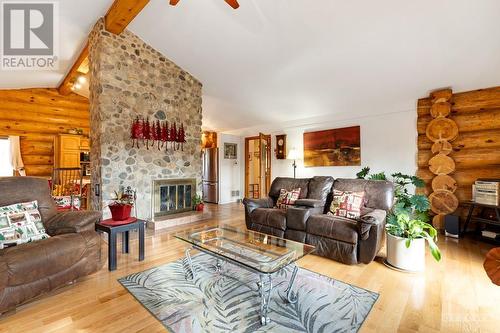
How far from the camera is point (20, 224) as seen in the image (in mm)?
2133

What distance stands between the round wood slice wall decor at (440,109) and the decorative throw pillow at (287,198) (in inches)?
104

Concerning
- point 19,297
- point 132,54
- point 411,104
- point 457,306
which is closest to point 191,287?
point 19,297

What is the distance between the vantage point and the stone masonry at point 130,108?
3867 millimetres

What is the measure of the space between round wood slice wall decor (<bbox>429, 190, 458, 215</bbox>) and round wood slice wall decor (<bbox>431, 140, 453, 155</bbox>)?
66 cm

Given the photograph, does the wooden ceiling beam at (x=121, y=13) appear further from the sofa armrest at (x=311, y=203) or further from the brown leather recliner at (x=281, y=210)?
the sofa armrest at (x=311, y=203)

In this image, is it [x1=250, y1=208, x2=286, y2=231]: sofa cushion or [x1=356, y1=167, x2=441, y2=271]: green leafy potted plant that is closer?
[x1=356, y1=167, x2=441, y2=271]: green leafy potted plant

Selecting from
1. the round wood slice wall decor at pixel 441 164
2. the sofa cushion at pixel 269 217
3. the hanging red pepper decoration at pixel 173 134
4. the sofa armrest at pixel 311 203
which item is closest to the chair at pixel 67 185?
the hanging red pepper decoration at pixel 173 134

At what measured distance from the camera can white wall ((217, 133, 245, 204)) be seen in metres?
6.94

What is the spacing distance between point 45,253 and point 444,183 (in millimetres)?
5276

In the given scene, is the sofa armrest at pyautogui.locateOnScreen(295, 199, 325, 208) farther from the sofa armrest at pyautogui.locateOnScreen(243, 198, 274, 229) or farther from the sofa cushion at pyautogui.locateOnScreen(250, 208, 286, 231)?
the sofa armrest at pyautogui.locateOnScreen(243, 198, 274, 229)

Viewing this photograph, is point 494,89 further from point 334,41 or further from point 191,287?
point 191,287

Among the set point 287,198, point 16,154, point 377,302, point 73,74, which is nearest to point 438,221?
point 287,198

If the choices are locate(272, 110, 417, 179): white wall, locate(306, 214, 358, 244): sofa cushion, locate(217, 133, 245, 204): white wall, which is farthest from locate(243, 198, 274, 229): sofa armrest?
locate(217, 133, 245, 204): white wall

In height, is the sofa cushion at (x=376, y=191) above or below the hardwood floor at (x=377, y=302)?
above
